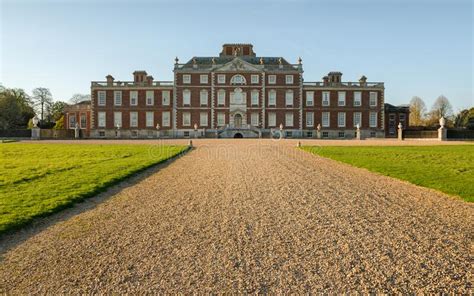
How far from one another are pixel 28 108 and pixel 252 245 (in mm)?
68640

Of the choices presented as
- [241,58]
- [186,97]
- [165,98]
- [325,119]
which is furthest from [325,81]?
[165,98]

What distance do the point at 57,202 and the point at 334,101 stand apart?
161 feet

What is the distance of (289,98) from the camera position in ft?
168

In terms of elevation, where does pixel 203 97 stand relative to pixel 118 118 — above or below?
above

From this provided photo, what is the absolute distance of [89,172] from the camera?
10766 mm

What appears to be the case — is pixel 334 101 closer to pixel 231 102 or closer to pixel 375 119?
pixel 375 119

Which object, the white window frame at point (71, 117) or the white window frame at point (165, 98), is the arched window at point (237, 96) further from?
the white window frame at point (71, 117)

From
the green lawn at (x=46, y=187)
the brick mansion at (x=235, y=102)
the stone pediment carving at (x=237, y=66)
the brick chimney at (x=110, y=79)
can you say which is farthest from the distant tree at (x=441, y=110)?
the green lawn at (x=46, y=187)

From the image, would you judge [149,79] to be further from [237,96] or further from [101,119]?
[237,96]

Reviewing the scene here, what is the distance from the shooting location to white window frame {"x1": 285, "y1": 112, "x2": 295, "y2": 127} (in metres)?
51.2

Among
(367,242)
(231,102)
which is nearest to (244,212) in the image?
(367,242)

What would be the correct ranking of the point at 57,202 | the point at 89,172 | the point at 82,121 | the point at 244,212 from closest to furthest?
the point at 244,212 < the point at 57,202 < the point at 89,172 < the point at 82,121

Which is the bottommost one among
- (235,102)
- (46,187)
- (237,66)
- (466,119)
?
(46,187)

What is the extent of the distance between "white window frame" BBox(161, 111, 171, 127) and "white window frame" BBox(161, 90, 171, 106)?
4.03ft
